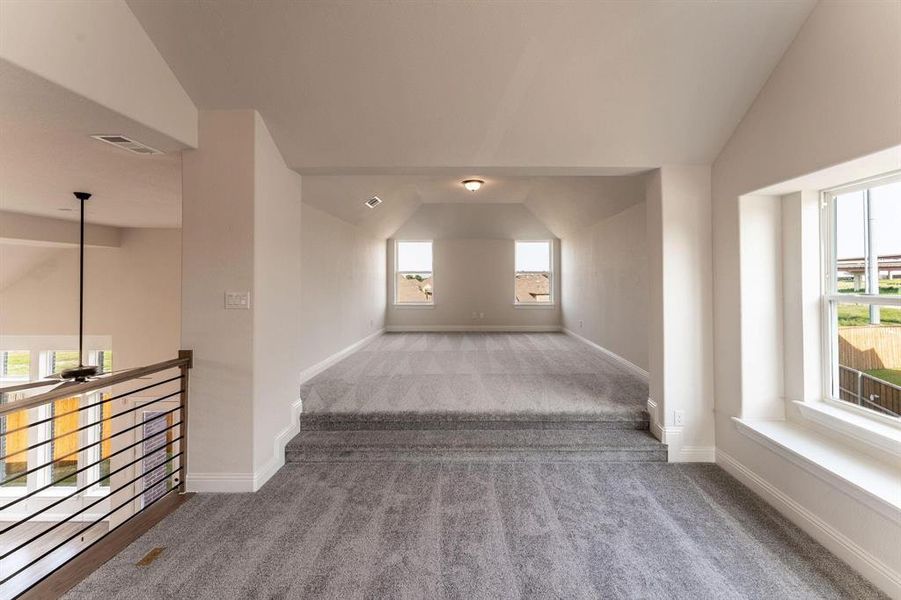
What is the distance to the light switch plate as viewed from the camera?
8.13 feet

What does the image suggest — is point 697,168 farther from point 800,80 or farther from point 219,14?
point 219,14

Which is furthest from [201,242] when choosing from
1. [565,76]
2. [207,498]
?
[565,76]

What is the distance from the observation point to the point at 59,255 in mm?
5172

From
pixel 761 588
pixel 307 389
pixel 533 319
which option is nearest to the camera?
pixel 761 588

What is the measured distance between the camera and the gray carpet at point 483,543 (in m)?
1.68

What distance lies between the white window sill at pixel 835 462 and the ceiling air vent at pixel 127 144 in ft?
14.2

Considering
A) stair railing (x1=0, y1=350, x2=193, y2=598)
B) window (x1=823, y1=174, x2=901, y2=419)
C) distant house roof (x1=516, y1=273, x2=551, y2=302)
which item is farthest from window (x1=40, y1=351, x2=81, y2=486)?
window (x1=823, y1=174, x2=901, y2=419)

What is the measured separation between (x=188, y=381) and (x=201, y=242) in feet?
3.07

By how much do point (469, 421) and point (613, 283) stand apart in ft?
10.4

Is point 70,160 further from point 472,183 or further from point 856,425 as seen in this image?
point 856,425

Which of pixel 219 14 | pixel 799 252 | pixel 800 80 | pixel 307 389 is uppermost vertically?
pixel 219 14

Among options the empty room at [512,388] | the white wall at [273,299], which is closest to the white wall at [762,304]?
the empty room at [512,388]

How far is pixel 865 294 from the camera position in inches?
83.4

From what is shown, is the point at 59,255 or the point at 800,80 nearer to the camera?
the point at 800,80
